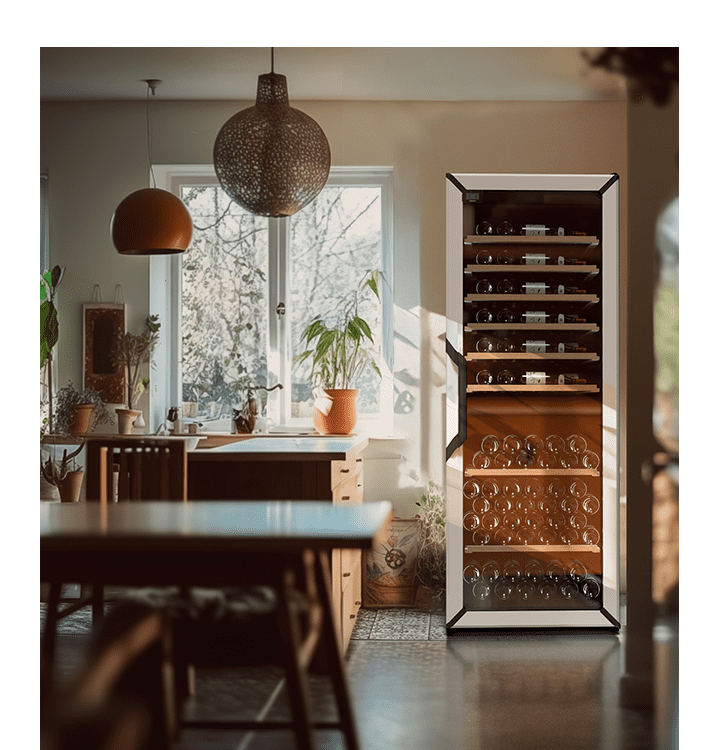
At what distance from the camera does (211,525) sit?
6.95 feet

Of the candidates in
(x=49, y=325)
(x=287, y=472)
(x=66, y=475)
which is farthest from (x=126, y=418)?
(x=287, y=472)

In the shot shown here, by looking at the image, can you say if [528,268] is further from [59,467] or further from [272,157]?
[59,467]

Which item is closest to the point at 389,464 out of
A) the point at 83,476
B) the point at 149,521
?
the point at 149,521

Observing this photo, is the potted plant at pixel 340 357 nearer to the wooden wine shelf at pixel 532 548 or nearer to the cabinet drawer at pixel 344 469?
the cabinet drawer at pixel 344 469

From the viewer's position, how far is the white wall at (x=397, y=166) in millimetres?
2371

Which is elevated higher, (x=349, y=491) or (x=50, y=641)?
(x=349, y=491)

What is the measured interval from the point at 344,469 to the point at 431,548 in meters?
0.43

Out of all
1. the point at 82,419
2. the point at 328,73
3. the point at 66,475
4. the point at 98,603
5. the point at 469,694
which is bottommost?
the point at 469,694

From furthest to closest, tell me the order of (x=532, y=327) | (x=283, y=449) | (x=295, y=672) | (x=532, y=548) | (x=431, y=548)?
(x=532, y=327), (x=532, y=548), (x=431, y=548), (x=283, y=449), (x=295, y=672)

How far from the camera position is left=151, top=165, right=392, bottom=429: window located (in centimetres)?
232

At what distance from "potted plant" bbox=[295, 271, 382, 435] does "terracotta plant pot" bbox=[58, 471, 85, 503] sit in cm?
72

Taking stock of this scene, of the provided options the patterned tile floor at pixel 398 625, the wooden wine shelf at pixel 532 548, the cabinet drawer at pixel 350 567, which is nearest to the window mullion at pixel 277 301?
the cabinet drawer at pixel 350 567
